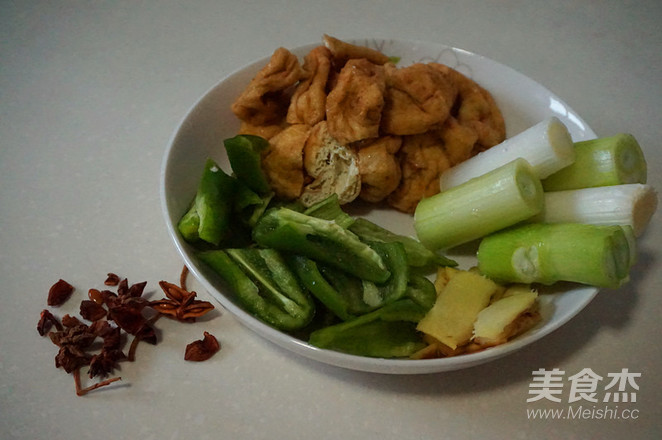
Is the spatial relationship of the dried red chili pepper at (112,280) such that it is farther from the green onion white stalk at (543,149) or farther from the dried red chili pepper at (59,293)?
the green onion white stalk at (543,149)

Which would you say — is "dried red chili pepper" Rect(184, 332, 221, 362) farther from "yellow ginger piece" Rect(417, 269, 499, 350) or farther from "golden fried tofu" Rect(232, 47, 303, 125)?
"golden fried tofu" Rect(232, 47, 303, 125)

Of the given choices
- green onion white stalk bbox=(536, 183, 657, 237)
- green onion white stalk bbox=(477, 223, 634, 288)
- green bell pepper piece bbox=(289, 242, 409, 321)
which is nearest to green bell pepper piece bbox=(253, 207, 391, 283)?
green bell pepper piece bbox=(289, 242, 409, 321)

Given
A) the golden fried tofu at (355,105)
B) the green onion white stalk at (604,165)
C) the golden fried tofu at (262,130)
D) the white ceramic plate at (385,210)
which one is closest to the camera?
the white ceramic plate at (385,210)

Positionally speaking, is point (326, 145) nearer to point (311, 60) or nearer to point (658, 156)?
point (311, 60)

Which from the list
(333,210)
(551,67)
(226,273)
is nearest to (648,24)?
(551,67)

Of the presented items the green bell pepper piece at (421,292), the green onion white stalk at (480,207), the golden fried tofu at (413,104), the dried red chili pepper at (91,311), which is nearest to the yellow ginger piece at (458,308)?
the green bell pepper piece at (421,292)
